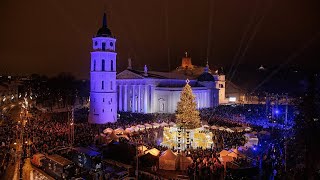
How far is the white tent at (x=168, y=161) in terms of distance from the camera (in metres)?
21.1

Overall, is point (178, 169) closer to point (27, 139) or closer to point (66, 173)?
point (66, 173)

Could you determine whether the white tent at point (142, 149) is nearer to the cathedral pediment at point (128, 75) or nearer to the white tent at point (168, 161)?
the white tent at point (168, 161)

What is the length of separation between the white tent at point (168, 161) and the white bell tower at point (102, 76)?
73.0 ft

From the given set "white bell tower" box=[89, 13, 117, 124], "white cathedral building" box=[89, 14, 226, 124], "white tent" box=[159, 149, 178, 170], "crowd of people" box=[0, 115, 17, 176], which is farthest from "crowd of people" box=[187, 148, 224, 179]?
"white cathedral building" box=[89, 14, 226, 124]

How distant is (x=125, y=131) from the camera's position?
32.2m

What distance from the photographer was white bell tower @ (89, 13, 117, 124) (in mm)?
41938

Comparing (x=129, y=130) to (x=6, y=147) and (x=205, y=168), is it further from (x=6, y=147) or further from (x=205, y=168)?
(x=205, y=168)

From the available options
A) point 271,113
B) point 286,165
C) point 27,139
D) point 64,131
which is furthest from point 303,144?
point 27,139

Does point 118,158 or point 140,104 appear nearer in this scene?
point 118,158

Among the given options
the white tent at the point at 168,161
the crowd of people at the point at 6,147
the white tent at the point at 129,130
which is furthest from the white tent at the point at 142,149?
the crowd of people at the point at 6,147

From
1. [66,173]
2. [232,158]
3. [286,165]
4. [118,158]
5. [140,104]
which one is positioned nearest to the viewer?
[66,173]

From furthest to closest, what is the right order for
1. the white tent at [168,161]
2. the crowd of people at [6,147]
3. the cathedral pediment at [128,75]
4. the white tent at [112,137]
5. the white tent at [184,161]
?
1. the cathedral pediment at [128,75]
2. the white tent at [112,137]
3. the crowd of people at [6,147]
4. the white tent at [168,161]
5. the white tent at [184,161]

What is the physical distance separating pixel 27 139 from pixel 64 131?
3.86 metres

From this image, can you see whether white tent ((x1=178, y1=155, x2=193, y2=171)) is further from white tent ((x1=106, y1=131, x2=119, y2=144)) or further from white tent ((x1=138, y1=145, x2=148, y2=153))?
white tent ((x1=106, y1=131, x2=119, y2=144))
